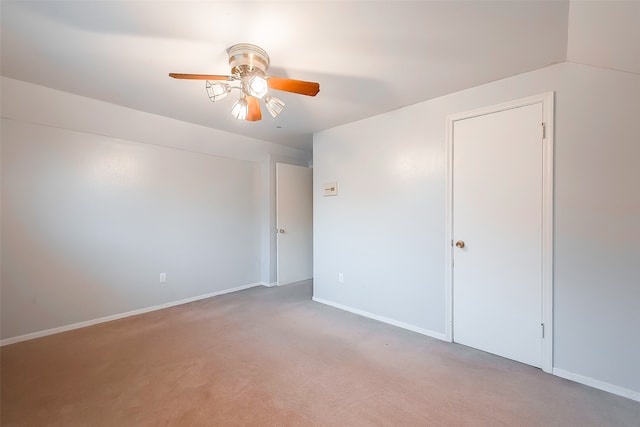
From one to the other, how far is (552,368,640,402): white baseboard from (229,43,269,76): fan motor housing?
3065 millimetres

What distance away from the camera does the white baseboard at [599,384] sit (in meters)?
1.77

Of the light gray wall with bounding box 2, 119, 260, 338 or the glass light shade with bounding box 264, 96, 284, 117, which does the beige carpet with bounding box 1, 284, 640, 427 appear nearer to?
the light gray wall with bounding box 2, 119, 260, 338

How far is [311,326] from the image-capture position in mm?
2912

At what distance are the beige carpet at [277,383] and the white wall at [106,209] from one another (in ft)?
1.51

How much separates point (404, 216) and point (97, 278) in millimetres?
3341

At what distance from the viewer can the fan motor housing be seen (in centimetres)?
179

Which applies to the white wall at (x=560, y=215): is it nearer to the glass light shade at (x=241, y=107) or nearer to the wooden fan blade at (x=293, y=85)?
the wooden fan blade at (x=293, y=85)

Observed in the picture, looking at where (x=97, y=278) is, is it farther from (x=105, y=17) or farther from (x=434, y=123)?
(x=434, y=123)

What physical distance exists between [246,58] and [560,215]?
2.49m

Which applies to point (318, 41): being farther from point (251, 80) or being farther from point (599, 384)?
point (599, 384)

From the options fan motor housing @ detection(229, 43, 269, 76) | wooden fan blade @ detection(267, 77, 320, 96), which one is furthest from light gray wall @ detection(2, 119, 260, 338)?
wooden fan blade @ detection(267, 77, 320, 96)

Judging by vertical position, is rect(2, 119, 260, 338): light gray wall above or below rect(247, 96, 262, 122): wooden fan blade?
below

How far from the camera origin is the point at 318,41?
177 cm

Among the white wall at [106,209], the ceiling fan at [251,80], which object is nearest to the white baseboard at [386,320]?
the white wall at [106,209]
